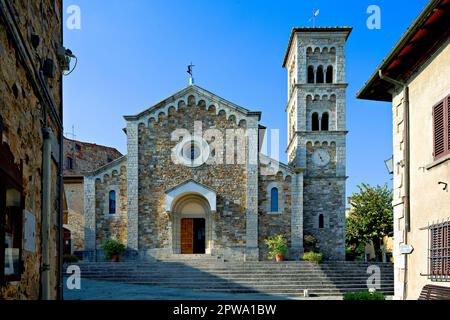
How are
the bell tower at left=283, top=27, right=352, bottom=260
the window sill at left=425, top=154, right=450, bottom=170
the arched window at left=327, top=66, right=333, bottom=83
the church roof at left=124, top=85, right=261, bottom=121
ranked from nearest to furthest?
the window sill at left=425, top=154, right=450, bottom=170 < the bell tower at left=283, top=27, right=352, bottom=260 < the church roof at left=124, top=85, right=261, bottom=121 < the arched window at left=327, top=66, right=333, bottom=83

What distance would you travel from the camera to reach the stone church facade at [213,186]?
89.7ft

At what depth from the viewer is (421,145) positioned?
10148 mm

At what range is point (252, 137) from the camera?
27.9 metres

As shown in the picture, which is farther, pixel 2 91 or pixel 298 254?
pixel 298 254

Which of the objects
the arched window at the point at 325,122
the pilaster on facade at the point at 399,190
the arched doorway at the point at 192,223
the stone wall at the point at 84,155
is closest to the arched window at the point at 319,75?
the arched window at the point at 325,122

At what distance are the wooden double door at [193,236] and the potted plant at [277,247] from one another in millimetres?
3987

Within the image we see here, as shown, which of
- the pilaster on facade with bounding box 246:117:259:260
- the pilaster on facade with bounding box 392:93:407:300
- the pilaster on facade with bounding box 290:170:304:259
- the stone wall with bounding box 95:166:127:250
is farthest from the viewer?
the stone wall with bounding box 95:166:127:250

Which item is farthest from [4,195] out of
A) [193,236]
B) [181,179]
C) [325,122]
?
[325,122]

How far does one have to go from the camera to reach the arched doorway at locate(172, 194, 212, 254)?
27953mm

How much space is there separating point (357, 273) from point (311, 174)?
7130 millimetres

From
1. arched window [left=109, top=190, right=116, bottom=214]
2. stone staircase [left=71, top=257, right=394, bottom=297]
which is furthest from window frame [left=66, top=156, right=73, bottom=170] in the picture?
stone staircase [left=71, top=257, right=394, bottom=297]

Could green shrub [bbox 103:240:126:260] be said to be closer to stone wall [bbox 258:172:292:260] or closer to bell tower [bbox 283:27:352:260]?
stone wall [bbox 258:172:292:260]
